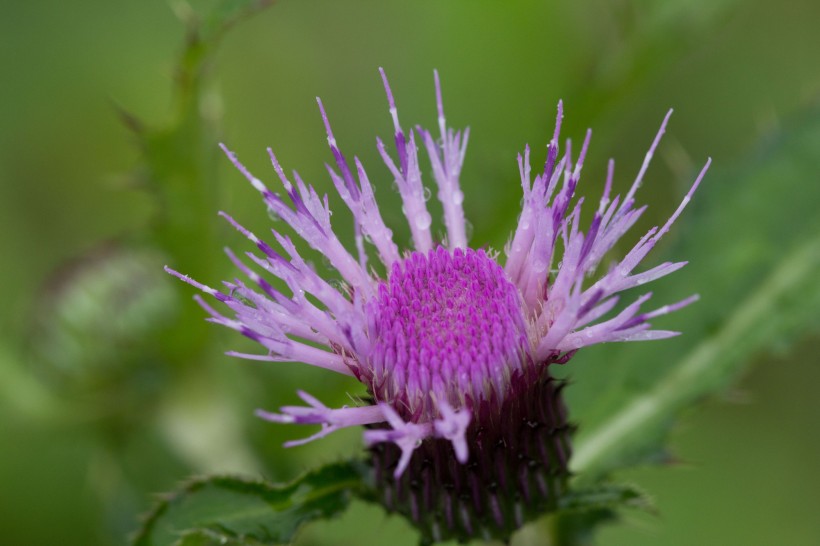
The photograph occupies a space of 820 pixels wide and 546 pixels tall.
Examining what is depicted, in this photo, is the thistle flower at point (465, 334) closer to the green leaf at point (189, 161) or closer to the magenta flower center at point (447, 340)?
the magenta flower center at point (447, 340)

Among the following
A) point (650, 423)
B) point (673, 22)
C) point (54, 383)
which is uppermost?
point (673, 22)

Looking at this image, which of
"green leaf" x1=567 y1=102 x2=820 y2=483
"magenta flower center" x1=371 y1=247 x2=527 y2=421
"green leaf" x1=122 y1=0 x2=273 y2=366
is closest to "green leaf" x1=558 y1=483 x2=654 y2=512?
"magenta flower center" x1=371 y1=247 x2=527 y2=421

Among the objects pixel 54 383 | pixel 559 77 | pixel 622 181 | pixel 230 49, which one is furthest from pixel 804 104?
pixel 230 49

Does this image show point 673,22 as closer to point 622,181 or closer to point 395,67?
point 622,181

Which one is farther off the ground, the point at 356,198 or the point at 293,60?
the point at 293,60

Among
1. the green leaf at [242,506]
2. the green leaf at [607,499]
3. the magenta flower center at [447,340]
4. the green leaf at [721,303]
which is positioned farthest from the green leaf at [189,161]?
the green leaf at [607,499]

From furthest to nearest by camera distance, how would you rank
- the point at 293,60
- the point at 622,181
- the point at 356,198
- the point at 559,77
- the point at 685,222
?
the point at 293,60, the point at 559,77, the point at 622,181, the point at 685,222, the point at 356,198
